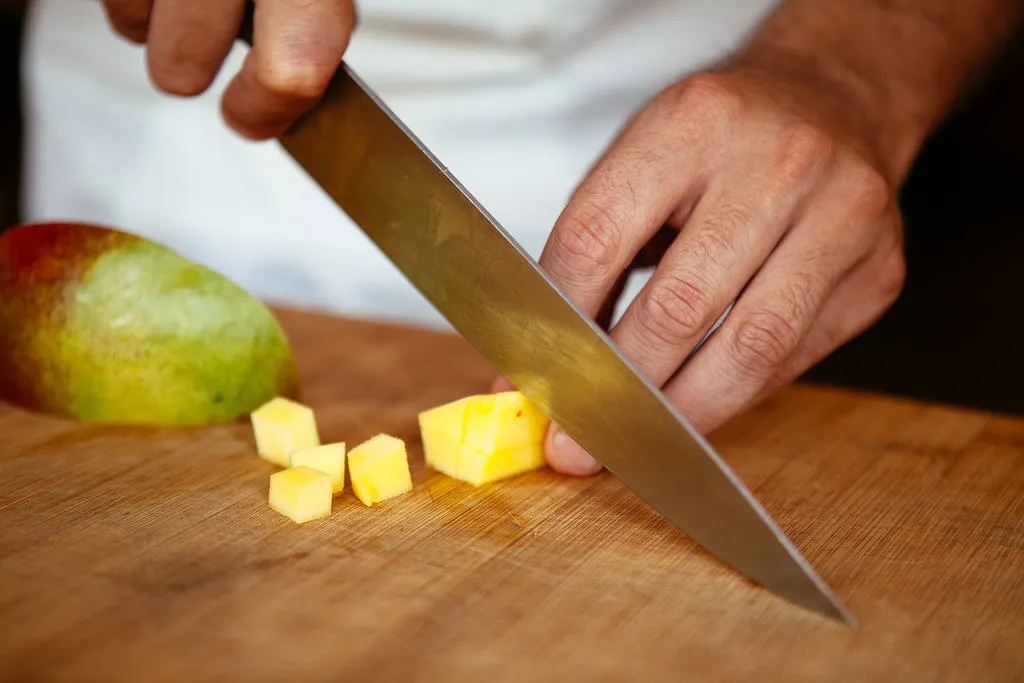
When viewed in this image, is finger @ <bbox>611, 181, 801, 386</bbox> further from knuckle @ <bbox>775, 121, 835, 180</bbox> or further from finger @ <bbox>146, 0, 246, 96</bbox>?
finger @ <bbox>146, 0, 246, 96</bbox>

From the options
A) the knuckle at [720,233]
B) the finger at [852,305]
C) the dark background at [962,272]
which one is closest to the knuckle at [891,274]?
the finger at [852,305]

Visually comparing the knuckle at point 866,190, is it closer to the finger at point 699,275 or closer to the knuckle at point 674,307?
the finger at point 699,275

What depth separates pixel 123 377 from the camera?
120cm

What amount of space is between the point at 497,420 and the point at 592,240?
0.70 feet

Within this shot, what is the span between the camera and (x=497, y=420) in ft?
3.56

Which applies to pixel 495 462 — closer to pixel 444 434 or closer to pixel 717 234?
pixel 444 434

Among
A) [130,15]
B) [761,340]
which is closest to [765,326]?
[761,340]

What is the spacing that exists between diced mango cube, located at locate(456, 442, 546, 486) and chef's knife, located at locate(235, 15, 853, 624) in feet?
0.23

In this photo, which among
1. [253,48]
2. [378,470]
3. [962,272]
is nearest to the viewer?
[378,470]

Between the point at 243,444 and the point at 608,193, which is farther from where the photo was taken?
the point at 243,444

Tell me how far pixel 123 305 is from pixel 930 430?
100 centimetres

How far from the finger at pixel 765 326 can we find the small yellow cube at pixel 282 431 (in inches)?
15.9

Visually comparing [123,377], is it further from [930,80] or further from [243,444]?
[930,80]

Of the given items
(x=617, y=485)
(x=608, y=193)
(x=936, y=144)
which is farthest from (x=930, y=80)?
(x=936, y=144)
